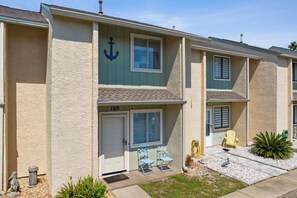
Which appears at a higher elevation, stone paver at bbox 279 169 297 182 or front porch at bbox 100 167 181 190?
front porch at bbox 100 167 181 190

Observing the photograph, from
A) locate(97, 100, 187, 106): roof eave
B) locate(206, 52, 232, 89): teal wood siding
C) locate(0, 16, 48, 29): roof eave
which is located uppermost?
locate(0, 16, 48, 29): roof eave

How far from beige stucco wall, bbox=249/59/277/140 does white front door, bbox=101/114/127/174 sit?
10.6 m

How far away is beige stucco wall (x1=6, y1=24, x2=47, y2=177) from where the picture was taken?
26.2ft

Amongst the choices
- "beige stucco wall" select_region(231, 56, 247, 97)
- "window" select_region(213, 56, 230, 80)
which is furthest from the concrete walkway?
"window" select_region(213, 56, 230, 80)

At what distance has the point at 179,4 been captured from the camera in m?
12.3

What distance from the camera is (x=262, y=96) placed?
49.2 ft

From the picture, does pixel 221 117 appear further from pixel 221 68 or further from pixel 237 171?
pixel 237 171

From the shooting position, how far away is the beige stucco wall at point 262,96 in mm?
14367

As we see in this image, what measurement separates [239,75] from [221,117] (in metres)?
3.08

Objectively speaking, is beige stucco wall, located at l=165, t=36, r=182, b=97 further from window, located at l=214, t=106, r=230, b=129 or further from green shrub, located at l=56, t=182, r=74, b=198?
green shrub, located at l=56, t=182, r=74, b=198

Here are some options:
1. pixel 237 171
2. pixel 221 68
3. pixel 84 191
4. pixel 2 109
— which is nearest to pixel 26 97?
pixel 2 109

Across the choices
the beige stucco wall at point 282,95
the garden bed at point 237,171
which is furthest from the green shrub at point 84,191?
the beige stucco wall at point 282,95

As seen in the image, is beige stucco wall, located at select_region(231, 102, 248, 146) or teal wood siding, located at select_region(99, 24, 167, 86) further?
beige stucco wall, located at select_region(231, 102, 248, 146)

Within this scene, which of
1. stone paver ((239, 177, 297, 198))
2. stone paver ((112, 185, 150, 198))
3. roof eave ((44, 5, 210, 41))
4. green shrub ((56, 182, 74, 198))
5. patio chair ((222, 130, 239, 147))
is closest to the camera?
green shrub ((56, 182, 74, 198))
